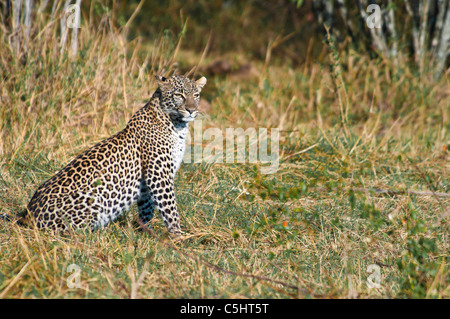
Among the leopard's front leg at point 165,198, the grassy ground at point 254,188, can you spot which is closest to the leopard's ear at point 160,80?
the leopard's front leg at point 165,198

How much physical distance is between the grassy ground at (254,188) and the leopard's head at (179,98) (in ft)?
2.90

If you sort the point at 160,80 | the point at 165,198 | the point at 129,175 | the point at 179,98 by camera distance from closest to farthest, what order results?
the point at 129,175
the point at 165,198
the point at 179,98
the point at 160,80

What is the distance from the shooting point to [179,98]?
4957mm

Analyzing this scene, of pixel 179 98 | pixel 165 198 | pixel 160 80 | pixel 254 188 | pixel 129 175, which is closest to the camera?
pixel 129 175

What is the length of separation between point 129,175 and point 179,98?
83 cm

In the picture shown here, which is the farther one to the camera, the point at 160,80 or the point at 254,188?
the point at 254,188

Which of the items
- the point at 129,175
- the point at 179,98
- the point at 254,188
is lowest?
the point at 254,188

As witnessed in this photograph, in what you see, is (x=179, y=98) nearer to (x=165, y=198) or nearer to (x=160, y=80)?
(x=160, y=80)

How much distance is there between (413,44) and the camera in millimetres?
8781

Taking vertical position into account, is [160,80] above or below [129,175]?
above

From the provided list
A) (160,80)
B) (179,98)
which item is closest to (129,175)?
(179,98)

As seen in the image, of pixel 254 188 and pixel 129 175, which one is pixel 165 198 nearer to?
pixel 129 175
